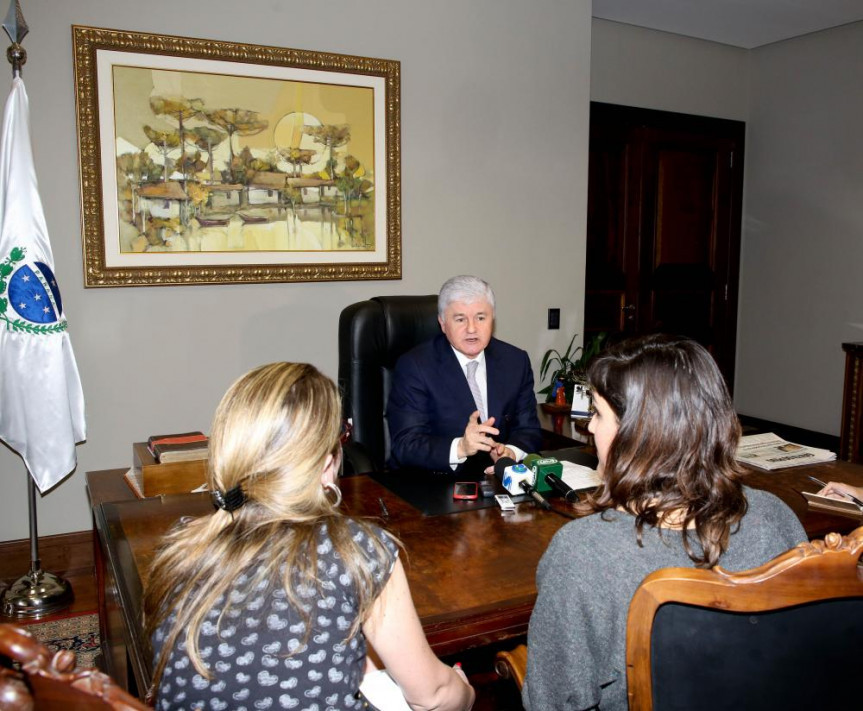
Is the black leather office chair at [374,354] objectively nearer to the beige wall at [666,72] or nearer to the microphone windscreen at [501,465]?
the microphone windscreen at [501,465]

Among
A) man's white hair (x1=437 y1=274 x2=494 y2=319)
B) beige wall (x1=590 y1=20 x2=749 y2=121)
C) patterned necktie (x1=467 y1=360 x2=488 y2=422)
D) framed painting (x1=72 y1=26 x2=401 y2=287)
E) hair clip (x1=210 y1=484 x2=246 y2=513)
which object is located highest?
beige wall (x1=590 y1=20 x2=749 y2=121)

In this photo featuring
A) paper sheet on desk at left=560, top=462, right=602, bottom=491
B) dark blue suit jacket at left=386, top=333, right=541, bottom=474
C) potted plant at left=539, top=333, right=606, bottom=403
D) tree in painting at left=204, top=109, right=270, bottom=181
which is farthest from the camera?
potted plant at left=539, top=333, right=606, bottom=403

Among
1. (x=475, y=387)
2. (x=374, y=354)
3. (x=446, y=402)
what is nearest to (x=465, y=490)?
(x=446, y=402)

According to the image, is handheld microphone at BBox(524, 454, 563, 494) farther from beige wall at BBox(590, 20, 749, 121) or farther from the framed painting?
beige wall at BBox(590, 20, 749, 121)

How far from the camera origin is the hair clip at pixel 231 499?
1048mm

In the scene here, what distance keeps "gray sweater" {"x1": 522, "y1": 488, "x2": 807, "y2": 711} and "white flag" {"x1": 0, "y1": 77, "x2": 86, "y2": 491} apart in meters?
2.21

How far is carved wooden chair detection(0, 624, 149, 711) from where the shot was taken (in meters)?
0.71

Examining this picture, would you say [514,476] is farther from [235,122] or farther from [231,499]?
[235,122]

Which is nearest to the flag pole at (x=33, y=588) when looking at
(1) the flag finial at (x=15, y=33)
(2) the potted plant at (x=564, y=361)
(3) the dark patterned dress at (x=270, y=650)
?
(1) the flag finial at (x=15, y=33)

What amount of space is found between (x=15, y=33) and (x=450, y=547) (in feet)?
7.67

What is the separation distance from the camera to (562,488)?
1914 millimetres

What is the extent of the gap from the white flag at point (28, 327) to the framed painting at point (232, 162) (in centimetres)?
31

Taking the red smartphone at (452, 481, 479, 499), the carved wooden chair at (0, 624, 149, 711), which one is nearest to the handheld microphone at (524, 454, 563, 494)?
the red smartphone at (452, 481, 479, 499)

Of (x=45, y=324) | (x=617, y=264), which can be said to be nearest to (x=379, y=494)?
(x=45, y=324)
